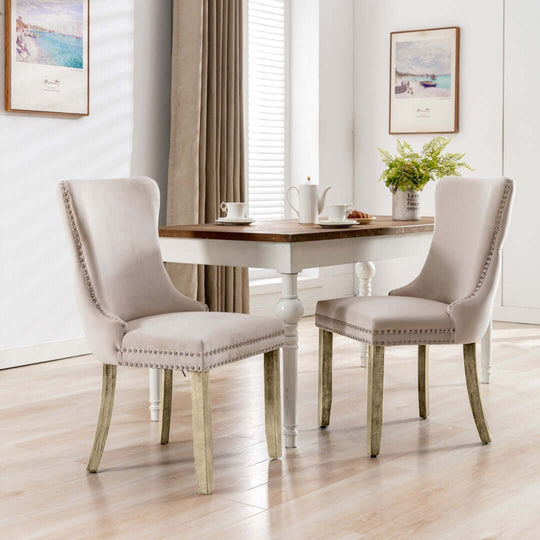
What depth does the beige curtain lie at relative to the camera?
4812 millimetres

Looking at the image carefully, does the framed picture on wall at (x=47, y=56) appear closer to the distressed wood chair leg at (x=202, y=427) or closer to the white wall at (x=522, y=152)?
the distressed wood chair leg at (x=202, y=427)

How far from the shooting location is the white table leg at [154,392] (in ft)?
10.6

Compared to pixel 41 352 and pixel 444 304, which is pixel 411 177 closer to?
pixel 444 304

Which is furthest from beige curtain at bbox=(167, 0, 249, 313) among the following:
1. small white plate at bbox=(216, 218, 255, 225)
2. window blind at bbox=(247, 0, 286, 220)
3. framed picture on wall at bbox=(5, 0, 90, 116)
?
small white plate at bbox=(216, 218, 255, 225)

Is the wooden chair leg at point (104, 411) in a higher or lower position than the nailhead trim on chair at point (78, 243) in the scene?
lower

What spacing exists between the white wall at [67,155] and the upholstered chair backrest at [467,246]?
187 cm

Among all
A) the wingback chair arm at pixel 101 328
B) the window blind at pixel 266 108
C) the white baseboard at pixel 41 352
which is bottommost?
the white baseboard at pixel 41 352

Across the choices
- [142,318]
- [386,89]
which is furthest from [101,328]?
[386,89]

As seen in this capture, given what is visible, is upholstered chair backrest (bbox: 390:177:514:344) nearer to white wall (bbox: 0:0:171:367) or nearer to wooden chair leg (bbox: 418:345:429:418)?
wooden chair leg (bbox: 418:345:429:418)

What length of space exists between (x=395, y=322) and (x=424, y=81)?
3566 mm

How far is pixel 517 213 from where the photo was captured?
5.62 metres

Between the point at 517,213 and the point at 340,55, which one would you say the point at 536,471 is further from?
the point at 340,55

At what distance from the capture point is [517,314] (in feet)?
18.5

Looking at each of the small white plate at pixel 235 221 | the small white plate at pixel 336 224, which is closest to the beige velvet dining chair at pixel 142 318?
the small white plate at pixel 235 221
